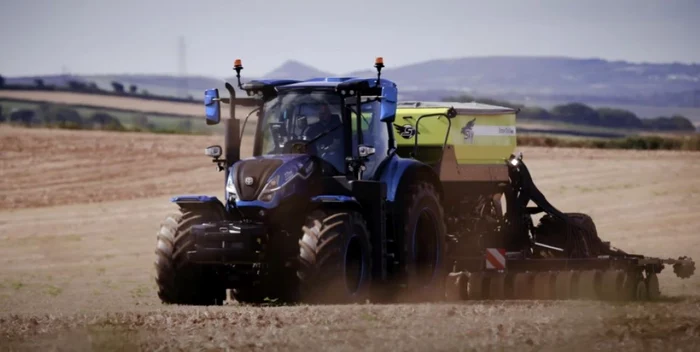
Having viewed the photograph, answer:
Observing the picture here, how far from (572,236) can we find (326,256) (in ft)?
20.2

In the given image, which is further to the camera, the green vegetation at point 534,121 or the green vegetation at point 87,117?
the green vegetation at point 87,117

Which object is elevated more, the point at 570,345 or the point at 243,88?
the point at 243,88

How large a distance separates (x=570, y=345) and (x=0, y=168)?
3032 centimetres

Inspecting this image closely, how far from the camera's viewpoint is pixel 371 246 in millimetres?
15445

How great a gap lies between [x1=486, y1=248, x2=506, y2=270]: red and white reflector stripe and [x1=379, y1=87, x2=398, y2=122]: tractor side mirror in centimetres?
305

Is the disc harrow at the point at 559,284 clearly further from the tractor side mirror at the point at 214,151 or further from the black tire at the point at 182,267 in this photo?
the tractor side mirror at the point at 214,151

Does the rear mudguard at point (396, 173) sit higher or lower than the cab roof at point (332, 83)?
lower

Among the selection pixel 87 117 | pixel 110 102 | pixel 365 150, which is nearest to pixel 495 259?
pixel 365 150

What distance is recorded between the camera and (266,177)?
14.9m

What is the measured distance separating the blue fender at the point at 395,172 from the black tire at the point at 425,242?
0.20 m

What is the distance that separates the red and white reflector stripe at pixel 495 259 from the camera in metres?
17.7

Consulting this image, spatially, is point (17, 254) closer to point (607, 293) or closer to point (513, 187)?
point (513, 187)

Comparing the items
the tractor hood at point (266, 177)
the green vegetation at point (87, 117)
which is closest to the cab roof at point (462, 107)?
the tractor hood at point (266, 177)

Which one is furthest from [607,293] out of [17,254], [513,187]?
[17,254]
